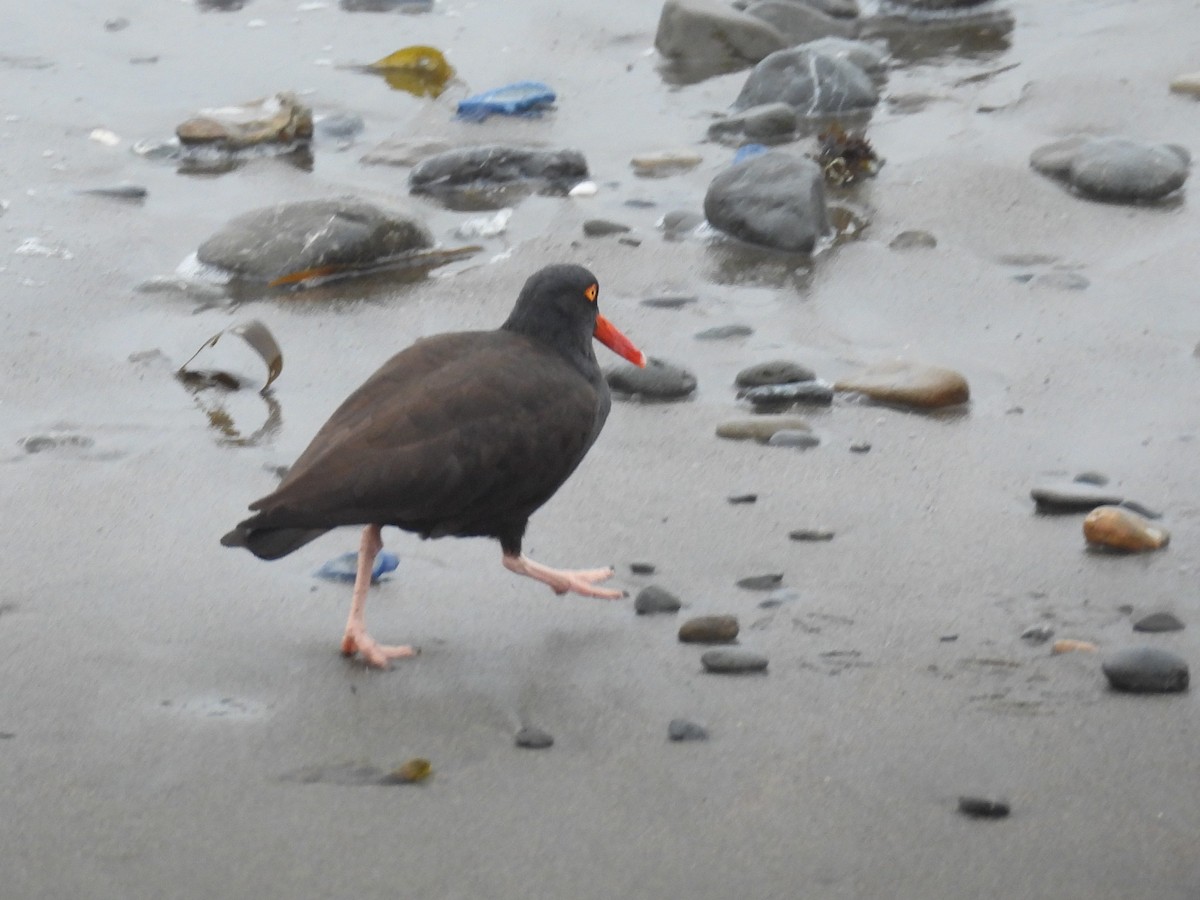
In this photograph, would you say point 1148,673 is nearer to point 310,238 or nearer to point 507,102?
point 310,238

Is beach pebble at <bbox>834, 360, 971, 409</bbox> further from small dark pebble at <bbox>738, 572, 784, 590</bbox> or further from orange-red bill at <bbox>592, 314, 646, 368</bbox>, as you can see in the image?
small dark pebble at <bbox>738, 572, 784, 590</bbox>

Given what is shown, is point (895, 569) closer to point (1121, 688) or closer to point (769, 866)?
point (1121, 688)

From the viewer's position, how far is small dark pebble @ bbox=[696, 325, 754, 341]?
18.9ft

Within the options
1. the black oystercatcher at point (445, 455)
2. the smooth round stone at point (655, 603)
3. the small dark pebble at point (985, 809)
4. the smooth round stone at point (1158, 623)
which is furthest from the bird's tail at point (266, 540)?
the smooth round stone at point (1158, 623)

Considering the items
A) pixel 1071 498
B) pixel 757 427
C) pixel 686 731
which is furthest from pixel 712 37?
pixel 686 731

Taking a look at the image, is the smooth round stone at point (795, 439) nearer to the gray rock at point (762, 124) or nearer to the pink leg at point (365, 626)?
the pink leg at point (365, 626)

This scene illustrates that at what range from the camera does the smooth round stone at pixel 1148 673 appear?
366 cm

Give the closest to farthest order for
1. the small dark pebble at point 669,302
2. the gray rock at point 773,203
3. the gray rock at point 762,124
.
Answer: the small dark pebble at point 669,302, the gray rock at point 773,203, the gray rock at point 762,124

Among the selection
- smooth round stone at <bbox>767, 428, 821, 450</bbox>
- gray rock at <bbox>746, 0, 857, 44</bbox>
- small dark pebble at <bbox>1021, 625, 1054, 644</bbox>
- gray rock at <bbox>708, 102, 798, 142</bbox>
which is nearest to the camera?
small dark pebble at <bbox>1021, 625, 1054, 644</bbox>

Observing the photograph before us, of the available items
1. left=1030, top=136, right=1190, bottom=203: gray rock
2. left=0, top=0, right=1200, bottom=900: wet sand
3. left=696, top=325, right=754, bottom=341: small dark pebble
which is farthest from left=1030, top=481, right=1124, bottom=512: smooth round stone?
left=1030, top=136, right=1190, bottom=203: gray rock

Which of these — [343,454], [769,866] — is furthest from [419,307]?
[769,866]

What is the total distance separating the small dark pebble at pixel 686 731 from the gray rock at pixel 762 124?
4.61 metres

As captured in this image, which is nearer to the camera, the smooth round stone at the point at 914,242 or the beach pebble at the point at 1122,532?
the beach pebble at the point at 1122,532

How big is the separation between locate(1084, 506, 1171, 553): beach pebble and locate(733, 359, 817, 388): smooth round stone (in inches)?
47.4
